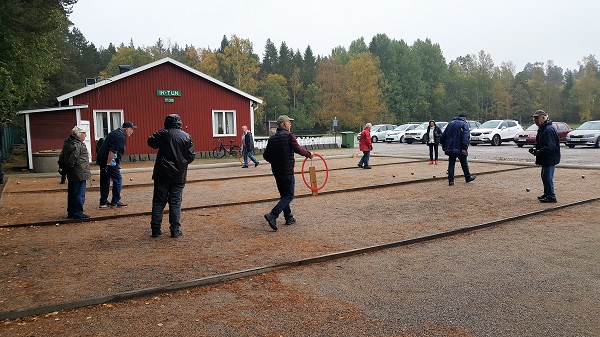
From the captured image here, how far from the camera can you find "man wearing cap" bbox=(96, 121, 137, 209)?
10594 millimetres

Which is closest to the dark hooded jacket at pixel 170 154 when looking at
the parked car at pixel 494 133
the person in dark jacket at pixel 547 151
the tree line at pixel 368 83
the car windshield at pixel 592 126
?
the person in dark jacket at pixel 547 151

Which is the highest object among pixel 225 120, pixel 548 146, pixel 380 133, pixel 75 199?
pixel 225 120

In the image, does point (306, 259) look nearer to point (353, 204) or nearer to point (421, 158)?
point (353, 204)

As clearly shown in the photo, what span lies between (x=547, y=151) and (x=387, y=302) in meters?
6.88

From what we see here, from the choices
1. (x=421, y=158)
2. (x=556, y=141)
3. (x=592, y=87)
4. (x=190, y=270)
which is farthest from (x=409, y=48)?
(x=190, y=270)

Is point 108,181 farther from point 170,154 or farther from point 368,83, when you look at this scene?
point 368,83

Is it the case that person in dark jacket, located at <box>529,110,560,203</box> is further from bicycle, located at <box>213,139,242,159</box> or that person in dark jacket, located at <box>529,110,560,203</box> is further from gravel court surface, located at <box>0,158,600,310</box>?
bicycle, located at <box>213,139,242,159</box>

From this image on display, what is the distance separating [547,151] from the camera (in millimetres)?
10133

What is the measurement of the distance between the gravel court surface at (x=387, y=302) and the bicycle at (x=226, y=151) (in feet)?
72.4

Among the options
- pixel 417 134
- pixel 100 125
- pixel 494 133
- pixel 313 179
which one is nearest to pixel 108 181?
pixel 313 179

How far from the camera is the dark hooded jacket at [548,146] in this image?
33.2 feet

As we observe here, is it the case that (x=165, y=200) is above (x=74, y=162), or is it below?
below

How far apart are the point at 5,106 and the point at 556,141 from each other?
27.6 m

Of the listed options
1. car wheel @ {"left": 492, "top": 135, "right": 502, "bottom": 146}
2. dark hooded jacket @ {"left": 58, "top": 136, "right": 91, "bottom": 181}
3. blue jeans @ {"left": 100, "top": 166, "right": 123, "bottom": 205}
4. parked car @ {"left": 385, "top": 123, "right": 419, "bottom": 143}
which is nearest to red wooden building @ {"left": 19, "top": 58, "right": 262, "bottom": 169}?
blue jeans @ {"left": 100, "top": 166, "right": 123, "bottom": 205}
